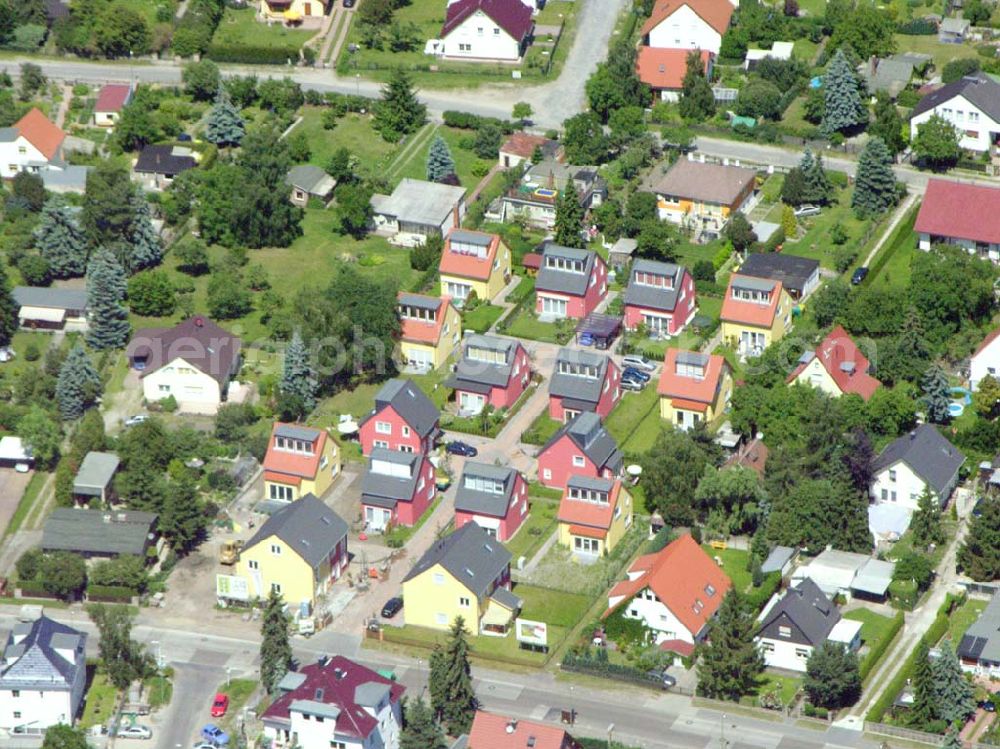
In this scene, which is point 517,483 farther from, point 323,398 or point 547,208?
point 547,208

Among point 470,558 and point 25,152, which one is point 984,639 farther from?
point 25,152

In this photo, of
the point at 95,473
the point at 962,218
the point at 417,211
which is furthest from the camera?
the point at 417,211

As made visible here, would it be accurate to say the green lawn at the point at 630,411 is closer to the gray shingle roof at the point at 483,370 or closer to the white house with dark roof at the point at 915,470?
the gray shingle roof at the point at 483,370

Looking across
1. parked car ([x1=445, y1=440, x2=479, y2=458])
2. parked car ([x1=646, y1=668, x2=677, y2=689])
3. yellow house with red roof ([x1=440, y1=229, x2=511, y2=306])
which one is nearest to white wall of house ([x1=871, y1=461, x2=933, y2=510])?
parked car ([x1=646, y1=668, x2=677, y2=689])

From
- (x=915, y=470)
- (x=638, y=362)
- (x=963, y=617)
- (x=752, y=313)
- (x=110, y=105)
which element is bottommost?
(x=110, y=105)

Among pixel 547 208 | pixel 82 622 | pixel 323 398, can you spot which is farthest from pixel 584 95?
pixel 82 622

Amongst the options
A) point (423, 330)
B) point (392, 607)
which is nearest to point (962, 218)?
point (423, 330)
